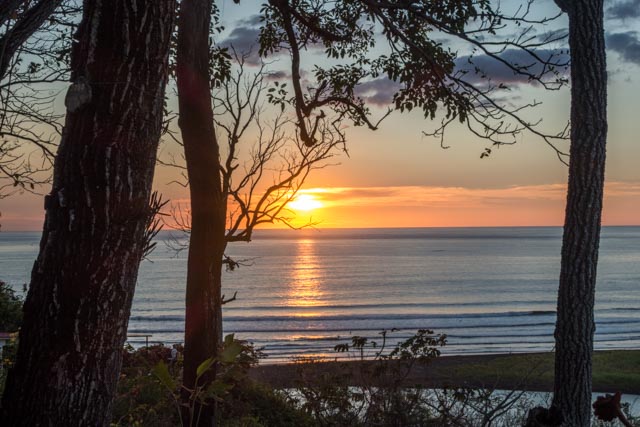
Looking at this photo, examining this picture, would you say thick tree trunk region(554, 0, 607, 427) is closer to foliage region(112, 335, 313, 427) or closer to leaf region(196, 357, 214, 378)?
foliage region(112, 335, 313, 427)

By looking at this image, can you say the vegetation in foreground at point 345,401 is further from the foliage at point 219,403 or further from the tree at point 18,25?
the tree at point 18,25

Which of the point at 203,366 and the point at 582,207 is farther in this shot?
the point at 582,207

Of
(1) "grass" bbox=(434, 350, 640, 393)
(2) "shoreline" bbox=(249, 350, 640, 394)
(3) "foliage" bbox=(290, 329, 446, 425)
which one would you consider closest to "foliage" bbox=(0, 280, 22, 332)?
(2) "shoreline" bbox=(249, 350, 640, 394)

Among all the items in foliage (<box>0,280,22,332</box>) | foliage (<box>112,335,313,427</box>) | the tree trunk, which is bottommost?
foliage (<box>112,335,313,427</box>)

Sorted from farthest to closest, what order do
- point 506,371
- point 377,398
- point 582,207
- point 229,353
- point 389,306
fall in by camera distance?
point 389,306 → point 506,371 → point 377,398 → point 582,207 → point 229,353

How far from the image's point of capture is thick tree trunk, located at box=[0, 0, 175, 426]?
95.9 inches

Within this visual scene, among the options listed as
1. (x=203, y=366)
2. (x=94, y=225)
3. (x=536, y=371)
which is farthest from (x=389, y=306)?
(x=203, y=366)

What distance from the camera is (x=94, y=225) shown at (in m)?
2.52

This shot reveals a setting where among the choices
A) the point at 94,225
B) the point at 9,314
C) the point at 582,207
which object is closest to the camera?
the point at 94,225

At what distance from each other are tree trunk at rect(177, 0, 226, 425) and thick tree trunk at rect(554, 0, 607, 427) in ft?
10.3

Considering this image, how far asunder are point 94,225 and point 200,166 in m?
2.72

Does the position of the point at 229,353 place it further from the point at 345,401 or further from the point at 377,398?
the point at 345,401

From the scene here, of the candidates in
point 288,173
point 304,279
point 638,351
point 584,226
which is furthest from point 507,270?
point 584,226

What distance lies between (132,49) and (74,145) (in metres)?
0.46
